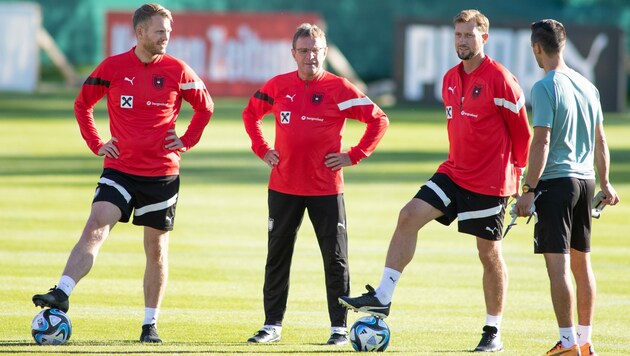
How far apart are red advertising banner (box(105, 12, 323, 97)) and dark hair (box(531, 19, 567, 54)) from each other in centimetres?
3294

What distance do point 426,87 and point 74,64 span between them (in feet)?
57.2

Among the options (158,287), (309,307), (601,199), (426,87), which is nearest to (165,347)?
(158,287)

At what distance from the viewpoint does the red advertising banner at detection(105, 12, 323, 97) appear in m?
41.7

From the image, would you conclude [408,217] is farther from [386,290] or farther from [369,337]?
[369,337]

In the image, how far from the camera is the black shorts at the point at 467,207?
9383 millimetres

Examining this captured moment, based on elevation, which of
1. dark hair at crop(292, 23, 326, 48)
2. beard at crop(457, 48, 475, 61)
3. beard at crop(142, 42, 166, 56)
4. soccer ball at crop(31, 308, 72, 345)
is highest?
dark hair at crop(292, 23, 326, 48)

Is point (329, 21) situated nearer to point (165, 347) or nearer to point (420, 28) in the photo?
point (420, 28)

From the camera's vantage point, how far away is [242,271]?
1345cm

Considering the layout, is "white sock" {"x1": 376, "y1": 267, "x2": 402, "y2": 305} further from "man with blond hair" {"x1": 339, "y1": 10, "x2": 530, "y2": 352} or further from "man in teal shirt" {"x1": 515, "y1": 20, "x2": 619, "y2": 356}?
"man in teal shirt" {"x1": 515, "y1": 20, "x2": 619, "y2": 356}

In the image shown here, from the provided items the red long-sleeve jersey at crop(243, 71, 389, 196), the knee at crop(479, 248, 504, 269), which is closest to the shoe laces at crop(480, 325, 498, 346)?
the knee at crop(479, 248, 504, 269)

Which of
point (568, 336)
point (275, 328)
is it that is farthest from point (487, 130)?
point (275, 328)

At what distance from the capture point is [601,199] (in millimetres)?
9422

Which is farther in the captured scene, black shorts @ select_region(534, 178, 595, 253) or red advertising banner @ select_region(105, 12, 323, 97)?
red advertising banner @ select_region(105, 12, 323, 97)

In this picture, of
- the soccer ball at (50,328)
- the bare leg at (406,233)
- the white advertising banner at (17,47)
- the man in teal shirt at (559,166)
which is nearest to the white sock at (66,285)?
the soccer ball at (50,328)
